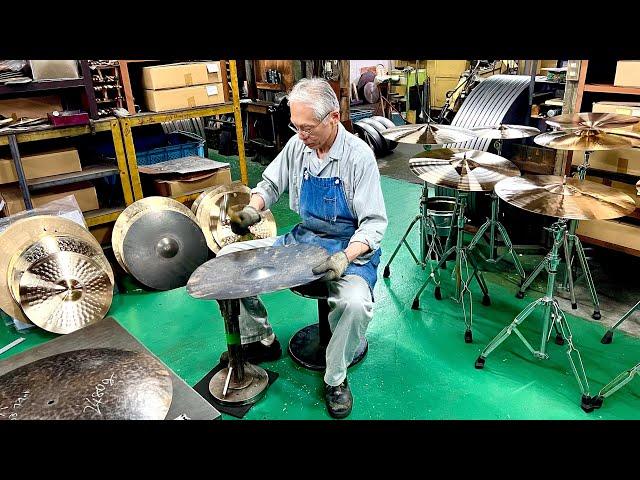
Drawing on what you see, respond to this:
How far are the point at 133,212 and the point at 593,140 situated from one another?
3367mm

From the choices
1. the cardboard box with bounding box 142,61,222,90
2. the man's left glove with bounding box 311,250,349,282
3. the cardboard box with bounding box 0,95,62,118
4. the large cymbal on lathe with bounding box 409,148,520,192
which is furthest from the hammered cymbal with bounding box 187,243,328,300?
the cardboard box with bounding box 0,95,62,118

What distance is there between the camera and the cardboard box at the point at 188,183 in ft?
14.3

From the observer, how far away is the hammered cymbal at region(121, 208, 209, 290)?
3786 millimetres

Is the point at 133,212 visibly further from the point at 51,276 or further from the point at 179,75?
the point at 179,75

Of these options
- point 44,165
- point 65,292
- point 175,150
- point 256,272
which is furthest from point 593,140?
point 44,165

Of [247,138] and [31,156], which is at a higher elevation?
[31,156]

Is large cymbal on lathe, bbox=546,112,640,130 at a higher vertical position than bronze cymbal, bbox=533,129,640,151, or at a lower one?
higher

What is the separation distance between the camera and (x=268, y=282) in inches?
79.9

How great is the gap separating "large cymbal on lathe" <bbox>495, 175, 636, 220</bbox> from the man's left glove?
92 cm

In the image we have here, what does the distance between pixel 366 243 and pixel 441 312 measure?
Result: 1181 mm

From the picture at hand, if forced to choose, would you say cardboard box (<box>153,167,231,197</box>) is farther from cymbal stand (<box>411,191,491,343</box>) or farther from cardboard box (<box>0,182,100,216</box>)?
cymbal stand (<box>411,191,491,343</box>)
